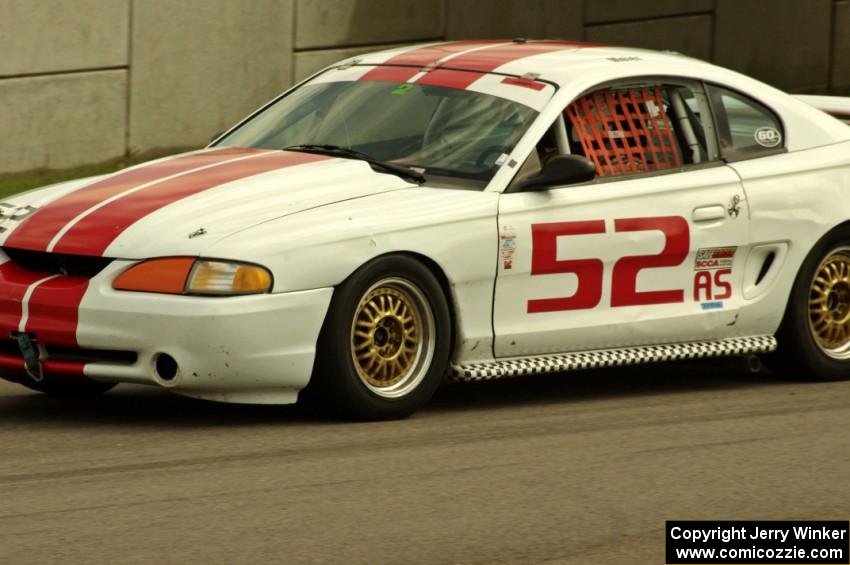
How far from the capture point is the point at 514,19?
18.2 metres

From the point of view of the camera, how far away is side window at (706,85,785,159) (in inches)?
336

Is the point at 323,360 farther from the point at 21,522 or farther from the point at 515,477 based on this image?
the point at 21,522

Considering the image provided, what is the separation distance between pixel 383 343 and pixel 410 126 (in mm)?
1171

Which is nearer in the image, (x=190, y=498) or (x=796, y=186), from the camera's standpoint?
(x=190, y=498)

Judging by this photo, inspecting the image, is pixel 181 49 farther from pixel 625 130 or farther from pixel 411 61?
pixel 625 130

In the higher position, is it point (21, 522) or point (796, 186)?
point (796, 186)

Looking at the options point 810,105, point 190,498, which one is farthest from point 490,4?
point 190,498

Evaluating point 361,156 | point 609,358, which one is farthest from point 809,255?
point 361,156

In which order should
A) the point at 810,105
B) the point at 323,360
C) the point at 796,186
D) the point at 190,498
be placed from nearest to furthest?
the point at 190,498
the point at 323,360
the point at 796,186
the point at 810,105

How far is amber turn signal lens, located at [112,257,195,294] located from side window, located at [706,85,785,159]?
2888mm

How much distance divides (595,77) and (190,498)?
126 inches

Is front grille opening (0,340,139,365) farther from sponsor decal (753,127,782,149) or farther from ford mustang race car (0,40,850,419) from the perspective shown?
sponsor decal (753,127,782,149)

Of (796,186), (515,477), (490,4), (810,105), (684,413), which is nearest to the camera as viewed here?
(515,477)

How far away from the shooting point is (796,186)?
8562 millimetres
